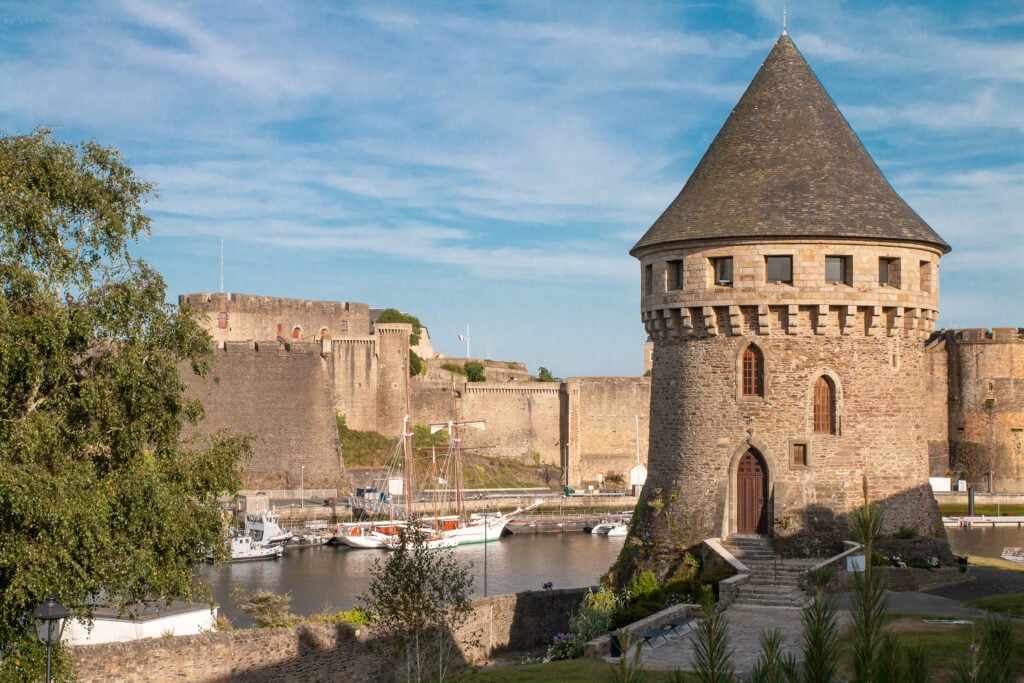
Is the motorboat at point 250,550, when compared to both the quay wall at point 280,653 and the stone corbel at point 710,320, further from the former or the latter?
the stone corbel at point 710,320

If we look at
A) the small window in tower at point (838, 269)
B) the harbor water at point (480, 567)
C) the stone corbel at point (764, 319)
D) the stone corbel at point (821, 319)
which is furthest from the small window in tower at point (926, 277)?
the harbor water at point (480, 567)

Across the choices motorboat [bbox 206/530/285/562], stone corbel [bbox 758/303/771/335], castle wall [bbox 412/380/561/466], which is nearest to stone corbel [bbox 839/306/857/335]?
stone corbel [bbox 758/303/771/335]

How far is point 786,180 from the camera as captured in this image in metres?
18.3

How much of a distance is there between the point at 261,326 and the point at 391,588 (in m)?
51.2

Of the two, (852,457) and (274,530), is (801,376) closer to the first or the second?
(852,457)

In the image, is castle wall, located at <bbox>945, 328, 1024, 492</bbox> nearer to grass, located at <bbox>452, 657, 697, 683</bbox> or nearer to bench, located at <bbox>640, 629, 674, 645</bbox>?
bench, located at <bbox>640, 629, 674, 645</bbox>

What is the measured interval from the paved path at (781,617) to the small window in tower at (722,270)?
193 inches

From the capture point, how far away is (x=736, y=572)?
55.1 ft

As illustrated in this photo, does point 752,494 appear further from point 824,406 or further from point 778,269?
point 778,269

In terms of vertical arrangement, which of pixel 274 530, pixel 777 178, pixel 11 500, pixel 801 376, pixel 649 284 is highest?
pixel 777 178

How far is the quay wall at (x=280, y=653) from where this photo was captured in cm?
1404

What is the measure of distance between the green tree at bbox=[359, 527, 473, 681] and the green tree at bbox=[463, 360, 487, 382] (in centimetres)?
5481

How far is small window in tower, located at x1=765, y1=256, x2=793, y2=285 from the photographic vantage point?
58.0 ft

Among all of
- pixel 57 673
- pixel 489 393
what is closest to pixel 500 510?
pixel 489 393
